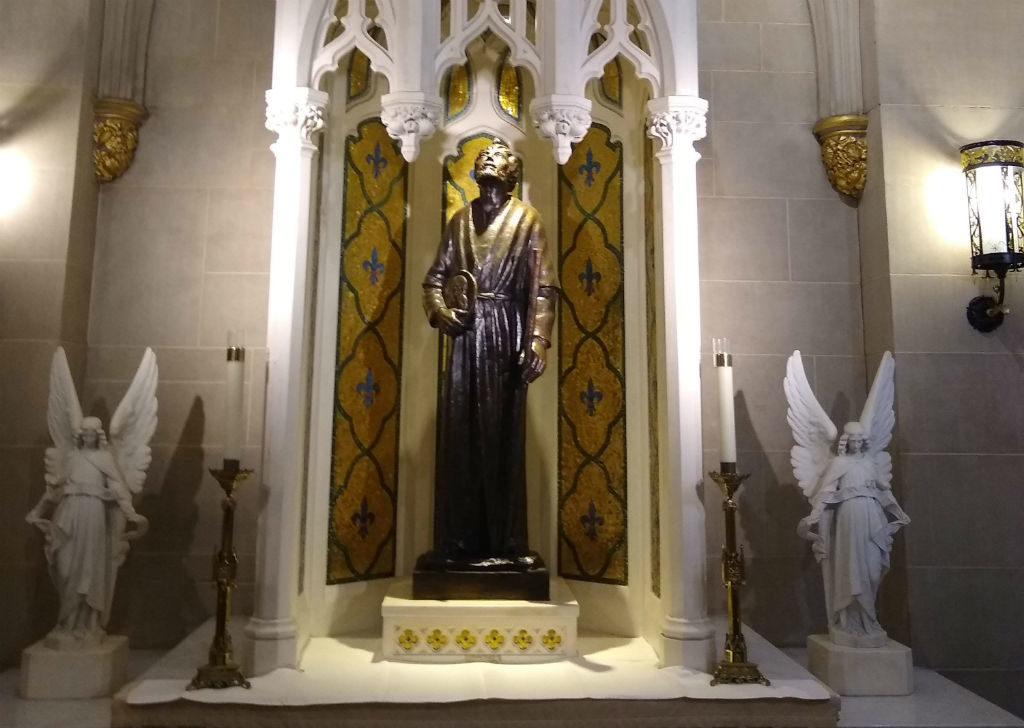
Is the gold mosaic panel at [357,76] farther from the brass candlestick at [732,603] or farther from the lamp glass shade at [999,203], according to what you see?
the lamp glass shade at [999,203]

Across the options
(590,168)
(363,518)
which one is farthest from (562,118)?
(363,518)

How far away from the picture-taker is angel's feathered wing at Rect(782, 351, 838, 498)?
A: 117 inches

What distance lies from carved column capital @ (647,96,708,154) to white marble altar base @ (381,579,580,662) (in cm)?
171

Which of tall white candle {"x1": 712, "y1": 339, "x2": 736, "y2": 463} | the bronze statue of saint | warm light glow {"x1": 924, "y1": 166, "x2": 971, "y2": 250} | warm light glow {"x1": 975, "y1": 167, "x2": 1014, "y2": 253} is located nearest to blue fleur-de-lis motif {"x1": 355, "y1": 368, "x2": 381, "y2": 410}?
the bronze statue of saint

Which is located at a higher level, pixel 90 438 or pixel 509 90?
pixel 509 90

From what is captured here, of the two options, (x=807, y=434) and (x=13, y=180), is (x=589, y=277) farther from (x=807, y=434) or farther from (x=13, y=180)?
(x=13, y=180)

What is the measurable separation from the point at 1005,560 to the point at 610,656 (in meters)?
1.70

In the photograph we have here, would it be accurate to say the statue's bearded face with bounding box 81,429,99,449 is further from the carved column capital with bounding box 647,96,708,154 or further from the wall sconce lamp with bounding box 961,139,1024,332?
the wall sconce lamp with bounding box 961,139,1024,332

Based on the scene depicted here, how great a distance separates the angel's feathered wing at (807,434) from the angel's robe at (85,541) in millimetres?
2375

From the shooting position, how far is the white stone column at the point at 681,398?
2.82 meters

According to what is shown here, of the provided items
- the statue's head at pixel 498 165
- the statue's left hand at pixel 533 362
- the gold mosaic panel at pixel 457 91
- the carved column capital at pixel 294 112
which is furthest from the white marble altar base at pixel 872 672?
the gold mosaic panel at pixel 457 91

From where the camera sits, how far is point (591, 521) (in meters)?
3.53

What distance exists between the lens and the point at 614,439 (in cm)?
348

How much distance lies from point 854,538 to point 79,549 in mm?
2603
